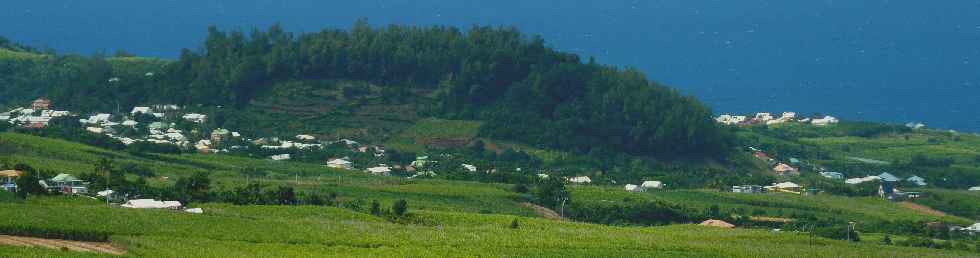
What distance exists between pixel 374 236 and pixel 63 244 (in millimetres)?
9434

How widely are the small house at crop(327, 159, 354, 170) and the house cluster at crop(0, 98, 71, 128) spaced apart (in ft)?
47.6

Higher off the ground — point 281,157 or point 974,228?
point 281,157

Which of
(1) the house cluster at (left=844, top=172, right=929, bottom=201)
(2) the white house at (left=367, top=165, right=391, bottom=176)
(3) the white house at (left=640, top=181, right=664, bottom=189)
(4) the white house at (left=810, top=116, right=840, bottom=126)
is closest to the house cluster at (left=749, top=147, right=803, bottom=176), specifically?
(1) the house cluster at (left=844, top=172, right=929, bottom=201)

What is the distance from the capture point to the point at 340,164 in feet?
265

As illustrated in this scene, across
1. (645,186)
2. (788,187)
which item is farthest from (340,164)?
(788,187)

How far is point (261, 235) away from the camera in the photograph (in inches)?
1902

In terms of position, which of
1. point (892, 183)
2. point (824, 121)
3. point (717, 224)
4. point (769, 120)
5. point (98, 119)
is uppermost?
point (769, 120)

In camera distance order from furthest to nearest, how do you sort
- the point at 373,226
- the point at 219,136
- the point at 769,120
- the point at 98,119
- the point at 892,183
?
the point at 769,120 → the point at 98,119 → the point at 219,136 → the point at 892,183 → the point at 373,226

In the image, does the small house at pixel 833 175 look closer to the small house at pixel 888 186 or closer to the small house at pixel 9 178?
the small house at pixel 888 186

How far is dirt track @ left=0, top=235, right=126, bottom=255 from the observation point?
42.1 metres

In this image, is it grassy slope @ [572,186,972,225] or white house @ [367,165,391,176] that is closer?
grassy slope @ [572,186,972,225]

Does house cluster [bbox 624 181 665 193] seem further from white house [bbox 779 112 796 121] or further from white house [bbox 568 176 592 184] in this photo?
white house [bbox 779 112 796 121]

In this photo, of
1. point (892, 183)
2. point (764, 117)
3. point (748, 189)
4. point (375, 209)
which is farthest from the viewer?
point (764, 117)

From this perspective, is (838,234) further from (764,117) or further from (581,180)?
(764,117)
